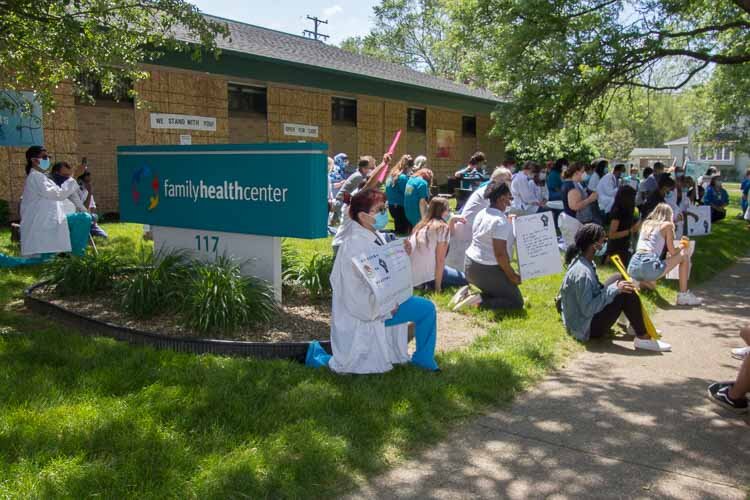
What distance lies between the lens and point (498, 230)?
7.58 m

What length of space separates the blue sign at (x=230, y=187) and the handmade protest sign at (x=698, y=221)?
13.1 meters

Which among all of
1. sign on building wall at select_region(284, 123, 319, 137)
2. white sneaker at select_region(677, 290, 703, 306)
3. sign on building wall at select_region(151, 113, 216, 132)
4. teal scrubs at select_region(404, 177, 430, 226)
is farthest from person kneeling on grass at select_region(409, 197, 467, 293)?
sign on building wall at select_region(284, 123, 319, 137)

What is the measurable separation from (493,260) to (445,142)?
22.6 meters

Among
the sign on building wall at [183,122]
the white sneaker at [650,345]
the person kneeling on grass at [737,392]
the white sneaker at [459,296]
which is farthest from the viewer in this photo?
the sign on building wall at [183,122]

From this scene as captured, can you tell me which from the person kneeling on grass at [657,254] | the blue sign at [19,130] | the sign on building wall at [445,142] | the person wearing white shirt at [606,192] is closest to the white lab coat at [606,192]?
the person wearing white shirt at [606,192]

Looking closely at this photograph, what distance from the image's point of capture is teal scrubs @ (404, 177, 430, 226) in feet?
35.4

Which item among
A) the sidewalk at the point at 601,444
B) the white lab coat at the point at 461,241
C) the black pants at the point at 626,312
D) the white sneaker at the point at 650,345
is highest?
the white lab coat at the point at 461,241

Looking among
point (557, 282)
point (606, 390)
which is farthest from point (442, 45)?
point (606, 390)

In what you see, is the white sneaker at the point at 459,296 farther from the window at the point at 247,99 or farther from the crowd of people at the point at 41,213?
the window at the point at 247,99

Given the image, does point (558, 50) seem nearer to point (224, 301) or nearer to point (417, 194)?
point (417, 194)

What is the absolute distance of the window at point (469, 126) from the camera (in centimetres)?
3148

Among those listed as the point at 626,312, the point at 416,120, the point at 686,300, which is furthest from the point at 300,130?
the point at 626,312

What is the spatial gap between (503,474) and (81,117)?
16.3 m

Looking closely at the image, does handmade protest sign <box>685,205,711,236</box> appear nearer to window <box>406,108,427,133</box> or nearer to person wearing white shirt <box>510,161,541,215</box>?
person wearing white shirt <box>510,161,541,215</box>
